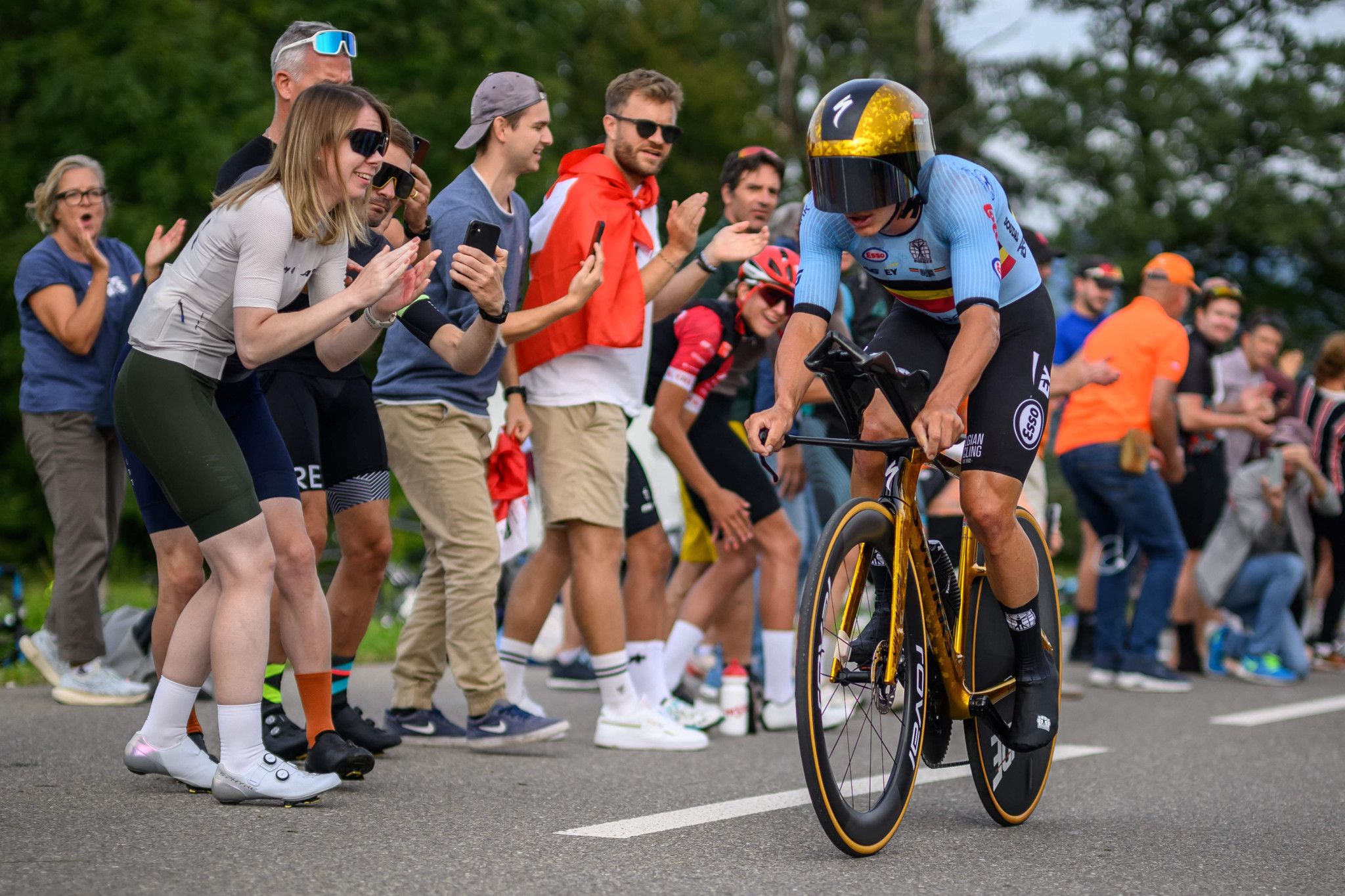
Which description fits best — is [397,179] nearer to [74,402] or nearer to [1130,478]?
[74,402]

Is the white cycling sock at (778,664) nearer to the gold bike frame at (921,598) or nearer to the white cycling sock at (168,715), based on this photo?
the gold bike frame at (921,598)

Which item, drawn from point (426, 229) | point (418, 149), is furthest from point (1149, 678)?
point (418, 149)

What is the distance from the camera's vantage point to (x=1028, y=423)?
4.68 m

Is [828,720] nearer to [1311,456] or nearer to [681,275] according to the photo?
[681,275]

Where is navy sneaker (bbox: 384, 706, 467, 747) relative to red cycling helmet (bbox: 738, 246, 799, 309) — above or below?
below

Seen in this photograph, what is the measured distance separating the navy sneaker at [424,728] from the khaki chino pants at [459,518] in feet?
0.75

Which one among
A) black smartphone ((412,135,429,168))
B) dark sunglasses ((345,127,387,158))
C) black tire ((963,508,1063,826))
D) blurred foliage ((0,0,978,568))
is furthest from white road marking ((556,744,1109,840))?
blurred foliage ((0,0,978,568))

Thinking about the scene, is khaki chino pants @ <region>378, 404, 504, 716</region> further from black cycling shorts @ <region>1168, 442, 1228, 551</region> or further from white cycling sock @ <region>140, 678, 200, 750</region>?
black cycling shorts @ <region>1168, 442, 1228, 551</region>

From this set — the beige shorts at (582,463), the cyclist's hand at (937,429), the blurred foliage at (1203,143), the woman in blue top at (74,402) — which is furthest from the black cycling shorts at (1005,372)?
the blurred foliage at (1203,143)

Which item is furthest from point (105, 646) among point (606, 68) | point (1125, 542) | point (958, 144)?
point (958, 144)

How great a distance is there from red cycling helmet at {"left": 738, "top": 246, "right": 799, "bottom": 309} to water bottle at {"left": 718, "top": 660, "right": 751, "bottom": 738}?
1786mm

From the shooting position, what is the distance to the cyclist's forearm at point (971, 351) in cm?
430

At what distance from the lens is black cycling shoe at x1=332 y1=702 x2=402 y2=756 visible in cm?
566

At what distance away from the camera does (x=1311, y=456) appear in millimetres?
11750
